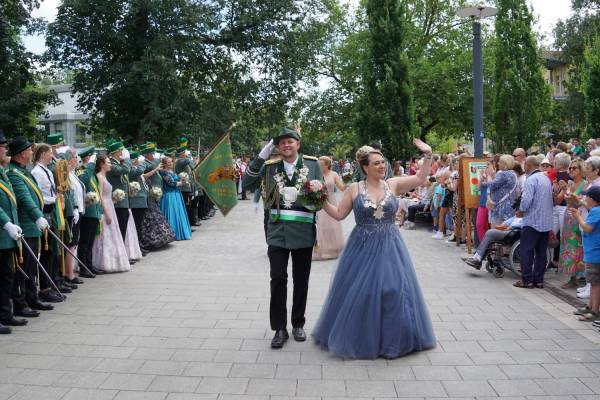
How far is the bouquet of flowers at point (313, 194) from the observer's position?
5.83m

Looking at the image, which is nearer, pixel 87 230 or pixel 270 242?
pixel 270 242

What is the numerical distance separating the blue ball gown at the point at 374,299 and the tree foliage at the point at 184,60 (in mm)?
18442

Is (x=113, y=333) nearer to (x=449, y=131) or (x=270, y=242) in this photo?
(x=270, y=242)

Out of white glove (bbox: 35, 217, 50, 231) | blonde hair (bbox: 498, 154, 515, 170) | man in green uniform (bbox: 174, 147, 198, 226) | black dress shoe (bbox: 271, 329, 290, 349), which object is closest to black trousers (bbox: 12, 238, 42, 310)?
white glove (bbox: 35, 217, 50, 231)

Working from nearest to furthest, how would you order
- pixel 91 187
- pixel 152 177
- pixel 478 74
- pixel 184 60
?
pixel 91 187 → pixel 478 74 → pixel 152 177 → pixel 184 60

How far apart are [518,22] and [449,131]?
19.8 m

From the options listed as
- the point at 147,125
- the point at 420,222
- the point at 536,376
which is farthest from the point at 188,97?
the point at 536,376

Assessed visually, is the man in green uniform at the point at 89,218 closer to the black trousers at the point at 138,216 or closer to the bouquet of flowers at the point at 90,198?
the bouquet of flowers at the point at 90,198

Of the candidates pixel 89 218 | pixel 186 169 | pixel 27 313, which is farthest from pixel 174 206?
pixel 27 313

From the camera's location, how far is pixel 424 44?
36.8 meters

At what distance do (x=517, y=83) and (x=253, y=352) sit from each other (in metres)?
15.8

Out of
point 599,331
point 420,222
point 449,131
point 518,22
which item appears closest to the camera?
point 599,331

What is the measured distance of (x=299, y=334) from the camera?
6207mm

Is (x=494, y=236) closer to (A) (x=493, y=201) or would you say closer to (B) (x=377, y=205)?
(A) (x=493, y=201)
